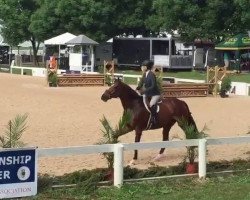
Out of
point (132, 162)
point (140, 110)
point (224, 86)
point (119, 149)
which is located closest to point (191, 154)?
point (119, 149)

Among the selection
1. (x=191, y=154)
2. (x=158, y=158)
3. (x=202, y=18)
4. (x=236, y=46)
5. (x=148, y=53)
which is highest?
(x=202, y=18)

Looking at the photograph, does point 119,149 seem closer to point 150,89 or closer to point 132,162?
point 132,162

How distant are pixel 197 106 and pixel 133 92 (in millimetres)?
12271

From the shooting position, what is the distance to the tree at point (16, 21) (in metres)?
64.5

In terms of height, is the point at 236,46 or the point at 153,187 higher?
the point at 236,46

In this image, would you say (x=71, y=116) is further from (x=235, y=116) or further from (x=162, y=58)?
(x=162, y=58)

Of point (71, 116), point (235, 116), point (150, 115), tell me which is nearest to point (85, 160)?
point (150, 115)

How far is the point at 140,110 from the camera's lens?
12.2 metres

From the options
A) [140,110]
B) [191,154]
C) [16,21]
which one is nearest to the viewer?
[191,154]

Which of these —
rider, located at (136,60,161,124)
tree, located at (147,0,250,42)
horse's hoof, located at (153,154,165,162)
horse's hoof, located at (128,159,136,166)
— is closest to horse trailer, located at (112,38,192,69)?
tree, located at (147,0,250,42)

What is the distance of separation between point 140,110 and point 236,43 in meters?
36.8

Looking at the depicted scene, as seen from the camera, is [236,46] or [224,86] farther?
[236,46]

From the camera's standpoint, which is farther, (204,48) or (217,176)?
(204,48)

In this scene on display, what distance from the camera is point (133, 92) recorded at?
40.4ft
